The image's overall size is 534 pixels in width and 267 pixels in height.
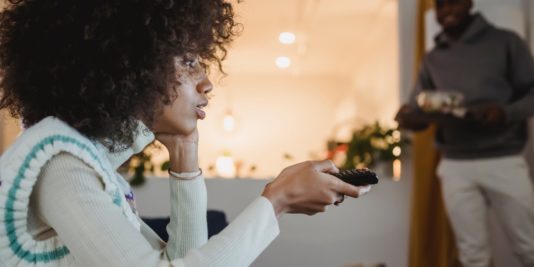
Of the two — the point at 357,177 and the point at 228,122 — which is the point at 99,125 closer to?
the point at 357,177

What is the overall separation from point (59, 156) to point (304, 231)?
193cm

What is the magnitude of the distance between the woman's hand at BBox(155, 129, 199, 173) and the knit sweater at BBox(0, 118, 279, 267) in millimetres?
206

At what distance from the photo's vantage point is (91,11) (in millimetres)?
529

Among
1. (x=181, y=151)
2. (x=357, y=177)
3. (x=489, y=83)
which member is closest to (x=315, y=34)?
(x=489, y=83)

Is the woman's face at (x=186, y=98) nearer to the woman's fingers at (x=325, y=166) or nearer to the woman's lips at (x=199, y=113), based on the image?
the woman's lips at (x=199, y=113)

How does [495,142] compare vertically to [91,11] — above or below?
below

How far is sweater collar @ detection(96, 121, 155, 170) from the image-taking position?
0.60 m

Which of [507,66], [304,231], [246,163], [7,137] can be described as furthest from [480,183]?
[246,163]

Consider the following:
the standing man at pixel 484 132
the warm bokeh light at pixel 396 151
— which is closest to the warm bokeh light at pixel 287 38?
the warm bokeh light at pixel 396 151

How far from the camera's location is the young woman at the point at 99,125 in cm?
47

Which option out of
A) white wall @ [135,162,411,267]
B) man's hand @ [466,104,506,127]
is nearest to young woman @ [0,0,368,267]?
man's hand @ [466,104,506,127]

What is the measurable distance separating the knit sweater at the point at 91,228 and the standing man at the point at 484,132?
1.50 meters

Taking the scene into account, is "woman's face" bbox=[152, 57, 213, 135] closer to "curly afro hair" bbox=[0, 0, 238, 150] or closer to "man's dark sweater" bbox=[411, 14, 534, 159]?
"curly afro hair" bbox=[0, 0, 238, 150]

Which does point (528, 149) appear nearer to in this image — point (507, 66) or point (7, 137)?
point (507, 66)
